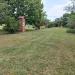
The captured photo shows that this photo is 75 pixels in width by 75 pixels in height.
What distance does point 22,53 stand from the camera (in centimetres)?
1018

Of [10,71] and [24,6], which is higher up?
[24,6]

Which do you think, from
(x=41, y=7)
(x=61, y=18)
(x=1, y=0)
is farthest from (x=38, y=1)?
(x=61, y=18)

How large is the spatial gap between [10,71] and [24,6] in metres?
30.3

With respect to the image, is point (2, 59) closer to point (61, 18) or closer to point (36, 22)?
point (36, 22)

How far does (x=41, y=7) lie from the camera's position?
140ft

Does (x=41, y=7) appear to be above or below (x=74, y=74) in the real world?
above

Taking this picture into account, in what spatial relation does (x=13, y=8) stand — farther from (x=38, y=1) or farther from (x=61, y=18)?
(x=61, y=18)

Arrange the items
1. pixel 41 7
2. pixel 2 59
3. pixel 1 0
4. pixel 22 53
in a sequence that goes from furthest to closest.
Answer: pixel 41 7 < pixel 1 0 < pixel 22 53 < pixel 2 59

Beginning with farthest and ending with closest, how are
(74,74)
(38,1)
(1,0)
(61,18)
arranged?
(61,18) → (38,1) → (1,0) → (74,74)

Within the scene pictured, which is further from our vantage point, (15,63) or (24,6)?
(24,6)

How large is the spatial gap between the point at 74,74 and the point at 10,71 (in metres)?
1.98

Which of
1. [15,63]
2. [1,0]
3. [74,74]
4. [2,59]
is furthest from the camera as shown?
[1,0]

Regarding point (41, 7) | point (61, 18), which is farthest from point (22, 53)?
point (61, 18)

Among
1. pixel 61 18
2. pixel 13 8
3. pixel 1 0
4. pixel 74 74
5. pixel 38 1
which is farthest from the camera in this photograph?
pixel 61 18
